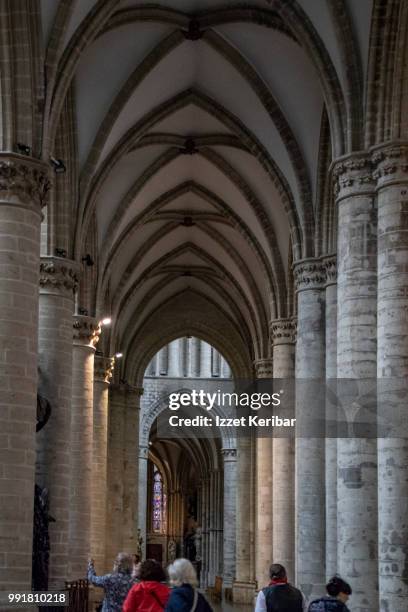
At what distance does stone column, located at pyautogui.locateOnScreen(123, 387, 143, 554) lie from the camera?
4203 cm

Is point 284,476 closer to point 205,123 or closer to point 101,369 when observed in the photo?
point 101,369

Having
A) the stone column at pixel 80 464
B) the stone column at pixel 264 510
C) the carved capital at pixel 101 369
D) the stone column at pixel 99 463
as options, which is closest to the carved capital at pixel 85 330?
the stone column at pixel 80 464

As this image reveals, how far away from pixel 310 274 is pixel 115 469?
1743 cm

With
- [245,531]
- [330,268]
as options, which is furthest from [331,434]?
[245,531]

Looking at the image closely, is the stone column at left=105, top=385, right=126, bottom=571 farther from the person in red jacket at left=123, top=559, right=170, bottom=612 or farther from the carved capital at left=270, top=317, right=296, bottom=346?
the person in red jacket at left=123, top=559, right=170, bottom=612

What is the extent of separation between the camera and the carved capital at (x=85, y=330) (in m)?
29.4

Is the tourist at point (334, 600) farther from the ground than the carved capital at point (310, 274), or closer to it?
closer to it

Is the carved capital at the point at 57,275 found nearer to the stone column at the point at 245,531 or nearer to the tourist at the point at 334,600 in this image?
the tourist at the point at 334,600

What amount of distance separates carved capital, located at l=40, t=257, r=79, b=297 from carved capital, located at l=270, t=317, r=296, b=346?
7.91m

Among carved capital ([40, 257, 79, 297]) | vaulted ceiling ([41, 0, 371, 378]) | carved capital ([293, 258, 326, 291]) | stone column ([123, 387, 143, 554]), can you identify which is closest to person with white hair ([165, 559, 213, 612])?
vaulted ceiling ([41, 0, 371, 378])

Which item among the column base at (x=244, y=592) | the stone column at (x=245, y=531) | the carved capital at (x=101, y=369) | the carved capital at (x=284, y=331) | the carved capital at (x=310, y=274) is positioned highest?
the carved capital at (x=310, y=274)

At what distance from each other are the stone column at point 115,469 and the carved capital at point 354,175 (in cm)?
2248

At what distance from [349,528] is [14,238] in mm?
6672

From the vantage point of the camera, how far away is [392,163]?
1828 cm
